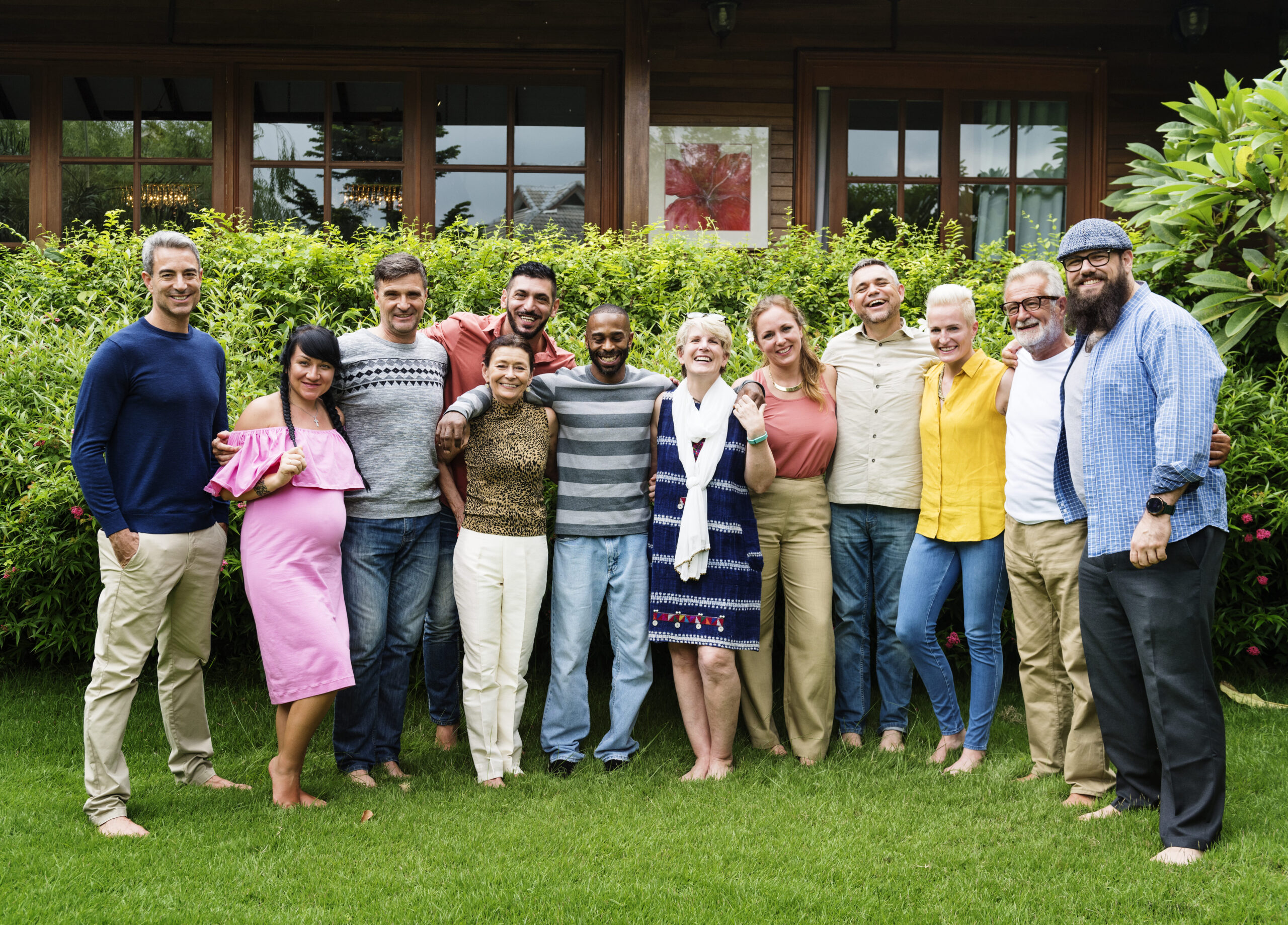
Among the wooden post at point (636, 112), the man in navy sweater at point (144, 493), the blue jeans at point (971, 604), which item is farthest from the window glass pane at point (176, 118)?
the blue jeans at point (971, 604)

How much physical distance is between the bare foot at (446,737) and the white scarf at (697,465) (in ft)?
4.23

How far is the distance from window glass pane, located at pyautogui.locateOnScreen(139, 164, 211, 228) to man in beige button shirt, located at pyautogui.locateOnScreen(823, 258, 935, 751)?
22.1 ft

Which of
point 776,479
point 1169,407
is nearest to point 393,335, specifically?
point 776,479

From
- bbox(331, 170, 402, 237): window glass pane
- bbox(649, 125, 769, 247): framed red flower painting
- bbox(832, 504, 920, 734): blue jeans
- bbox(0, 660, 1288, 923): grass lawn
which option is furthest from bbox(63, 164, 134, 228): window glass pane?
bbox(832, 504, 920, 734): blue jeans

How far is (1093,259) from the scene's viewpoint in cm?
340

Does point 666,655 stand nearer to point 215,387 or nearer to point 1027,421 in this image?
point 1027,421

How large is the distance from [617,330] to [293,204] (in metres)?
5.92

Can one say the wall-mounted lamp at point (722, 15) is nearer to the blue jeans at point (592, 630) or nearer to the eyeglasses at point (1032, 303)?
the eyeglasses at point (1032, 303)

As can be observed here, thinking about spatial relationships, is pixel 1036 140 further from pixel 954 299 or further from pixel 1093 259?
pixel 1093 259

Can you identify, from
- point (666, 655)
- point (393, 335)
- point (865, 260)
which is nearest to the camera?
point (393, 335)

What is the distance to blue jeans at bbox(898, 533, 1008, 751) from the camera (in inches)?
162

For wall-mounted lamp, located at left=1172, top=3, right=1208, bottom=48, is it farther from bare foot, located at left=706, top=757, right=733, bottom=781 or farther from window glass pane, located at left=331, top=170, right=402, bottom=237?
bare foot, located at left=706, top=757, right=733, bottom=781

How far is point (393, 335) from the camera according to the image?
13.3 feet

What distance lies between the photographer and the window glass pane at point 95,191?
8.77 m
